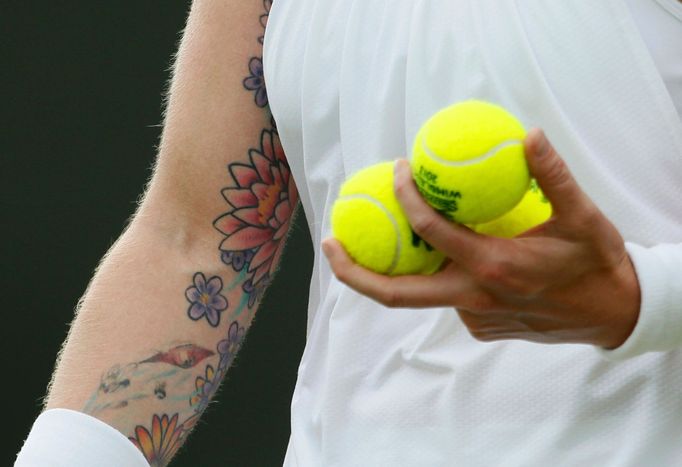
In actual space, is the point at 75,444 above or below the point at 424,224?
below

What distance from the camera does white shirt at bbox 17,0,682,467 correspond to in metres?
1.04

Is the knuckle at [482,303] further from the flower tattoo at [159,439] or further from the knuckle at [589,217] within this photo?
the flower tattoo at [159,439]

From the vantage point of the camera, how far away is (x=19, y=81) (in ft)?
9.09

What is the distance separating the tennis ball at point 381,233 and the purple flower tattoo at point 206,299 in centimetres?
41

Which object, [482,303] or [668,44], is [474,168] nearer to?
[482,303]

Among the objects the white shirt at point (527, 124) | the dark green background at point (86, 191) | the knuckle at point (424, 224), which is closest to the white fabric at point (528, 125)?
the white shirt at point (527, 124)

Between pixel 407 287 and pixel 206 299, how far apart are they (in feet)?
1.56

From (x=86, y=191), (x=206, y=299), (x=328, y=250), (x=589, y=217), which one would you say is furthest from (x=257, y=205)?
(x=86, y=191)

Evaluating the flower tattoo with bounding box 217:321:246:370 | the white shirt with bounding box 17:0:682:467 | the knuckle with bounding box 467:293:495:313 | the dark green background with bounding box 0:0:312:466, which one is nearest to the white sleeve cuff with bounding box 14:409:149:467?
the white shirt with bounding box 17:0:682:467

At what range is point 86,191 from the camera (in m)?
2.79

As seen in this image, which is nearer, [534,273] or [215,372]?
[534,273]

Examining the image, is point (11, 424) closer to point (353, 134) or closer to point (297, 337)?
point (297, 337)

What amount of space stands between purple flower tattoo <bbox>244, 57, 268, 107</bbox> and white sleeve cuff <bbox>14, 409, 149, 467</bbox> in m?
0.34

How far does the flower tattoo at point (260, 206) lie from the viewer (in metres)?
1.30
